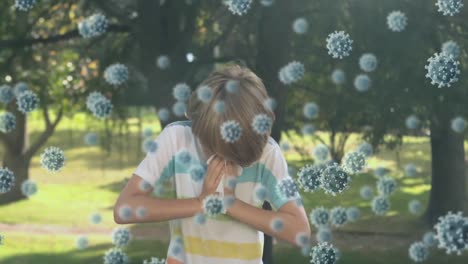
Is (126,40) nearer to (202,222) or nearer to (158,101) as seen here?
(158,101)

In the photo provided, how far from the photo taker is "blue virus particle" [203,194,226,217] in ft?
6.50

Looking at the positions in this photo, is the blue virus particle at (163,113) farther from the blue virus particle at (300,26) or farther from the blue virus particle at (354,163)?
the blue virus particle at (354,163)

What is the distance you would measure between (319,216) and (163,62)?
1.07 metres

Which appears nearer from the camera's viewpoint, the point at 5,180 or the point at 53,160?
the point at 53,160

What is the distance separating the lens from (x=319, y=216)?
10.2 feet

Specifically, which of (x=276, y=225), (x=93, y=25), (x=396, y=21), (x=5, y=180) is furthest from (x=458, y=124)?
(x=5, y=180)

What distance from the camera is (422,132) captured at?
152 inches

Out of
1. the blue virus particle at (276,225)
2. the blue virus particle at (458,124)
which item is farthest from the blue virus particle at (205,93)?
the blue virus particle at (458,124)

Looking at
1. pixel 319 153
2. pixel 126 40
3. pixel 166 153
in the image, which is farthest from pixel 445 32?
pixel 166 153

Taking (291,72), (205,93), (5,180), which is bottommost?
(5,180)

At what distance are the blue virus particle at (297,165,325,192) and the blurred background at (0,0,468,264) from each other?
8.4 inches

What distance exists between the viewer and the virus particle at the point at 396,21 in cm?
329

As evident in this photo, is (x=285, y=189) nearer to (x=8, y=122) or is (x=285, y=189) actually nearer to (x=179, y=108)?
(x=179, y=108)

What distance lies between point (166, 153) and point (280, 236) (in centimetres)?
39
